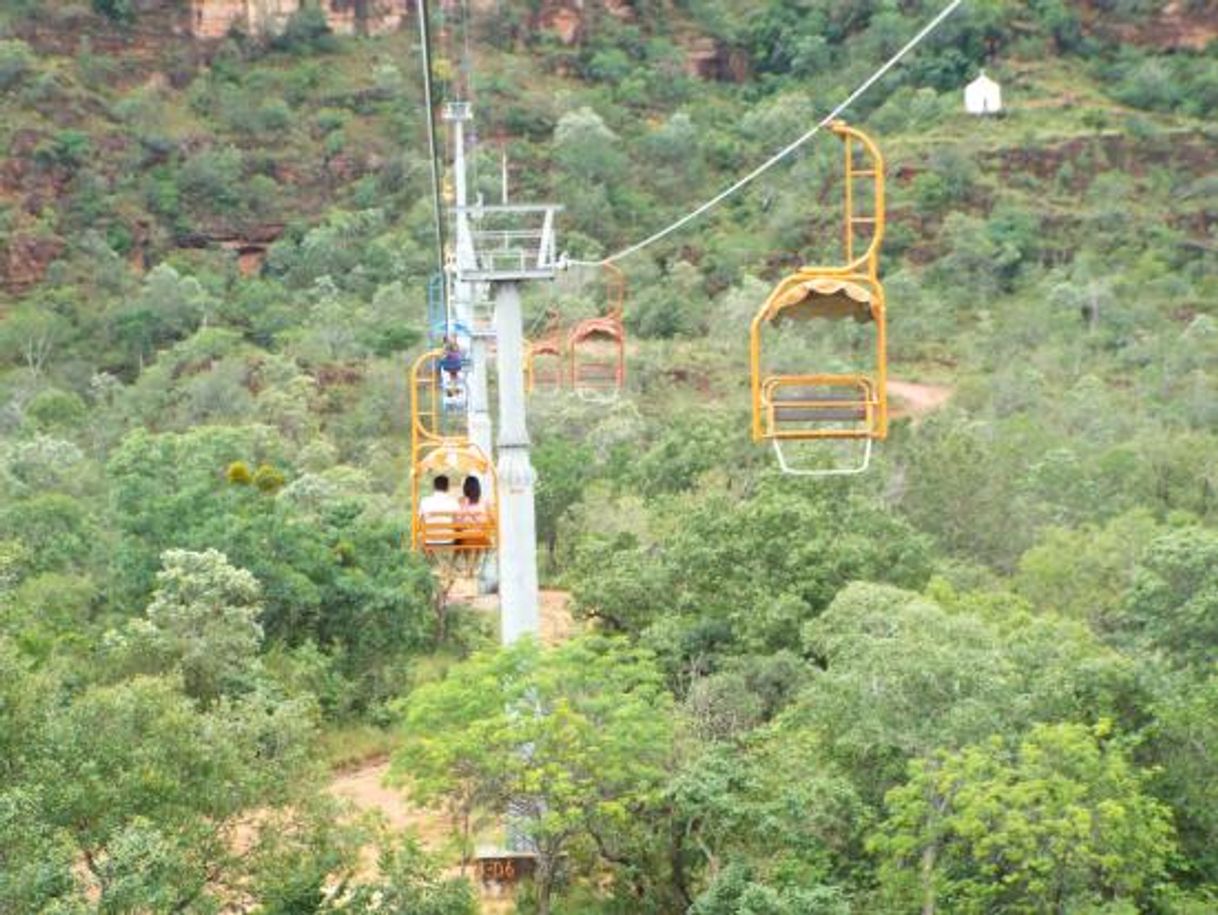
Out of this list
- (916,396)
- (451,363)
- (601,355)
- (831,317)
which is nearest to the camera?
(831,317)

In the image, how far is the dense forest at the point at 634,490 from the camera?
14992 mm

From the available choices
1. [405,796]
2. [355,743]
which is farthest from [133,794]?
[355,743]

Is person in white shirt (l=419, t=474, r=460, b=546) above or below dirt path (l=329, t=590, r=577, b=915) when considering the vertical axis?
above

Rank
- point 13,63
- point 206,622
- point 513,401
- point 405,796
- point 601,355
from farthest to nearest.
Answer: point 13,63 → point 601,355 → point 206,622 → point 405,796 → point 513,401

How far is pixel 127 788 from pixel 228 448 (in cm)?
1535

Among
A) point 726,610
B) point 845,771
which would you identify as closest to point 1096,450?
point 726,610

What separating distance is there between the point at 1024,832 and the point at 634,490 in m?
15.6

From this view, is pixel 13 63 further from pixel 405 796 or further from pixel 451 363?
pixel 405 796

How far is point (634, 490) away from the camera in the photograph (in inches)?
1175

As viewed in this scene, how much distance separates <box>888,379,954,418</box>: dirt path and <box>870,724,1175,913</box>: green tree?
24291 mm

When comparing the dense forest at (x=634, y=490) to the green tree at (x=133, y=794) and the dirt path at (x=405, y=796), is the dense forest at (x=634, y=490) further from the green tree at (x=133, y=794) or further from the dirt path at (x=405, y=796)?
the dirt path at (x=405, y=796)

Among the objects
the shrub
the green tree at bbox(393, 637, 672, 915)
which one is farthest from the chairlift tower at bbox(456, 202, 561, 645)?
the shrub

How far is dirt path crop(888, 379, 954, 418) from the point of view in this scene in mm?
40594

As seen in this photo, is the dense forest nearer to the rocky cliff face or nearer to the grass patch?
the grass patch
